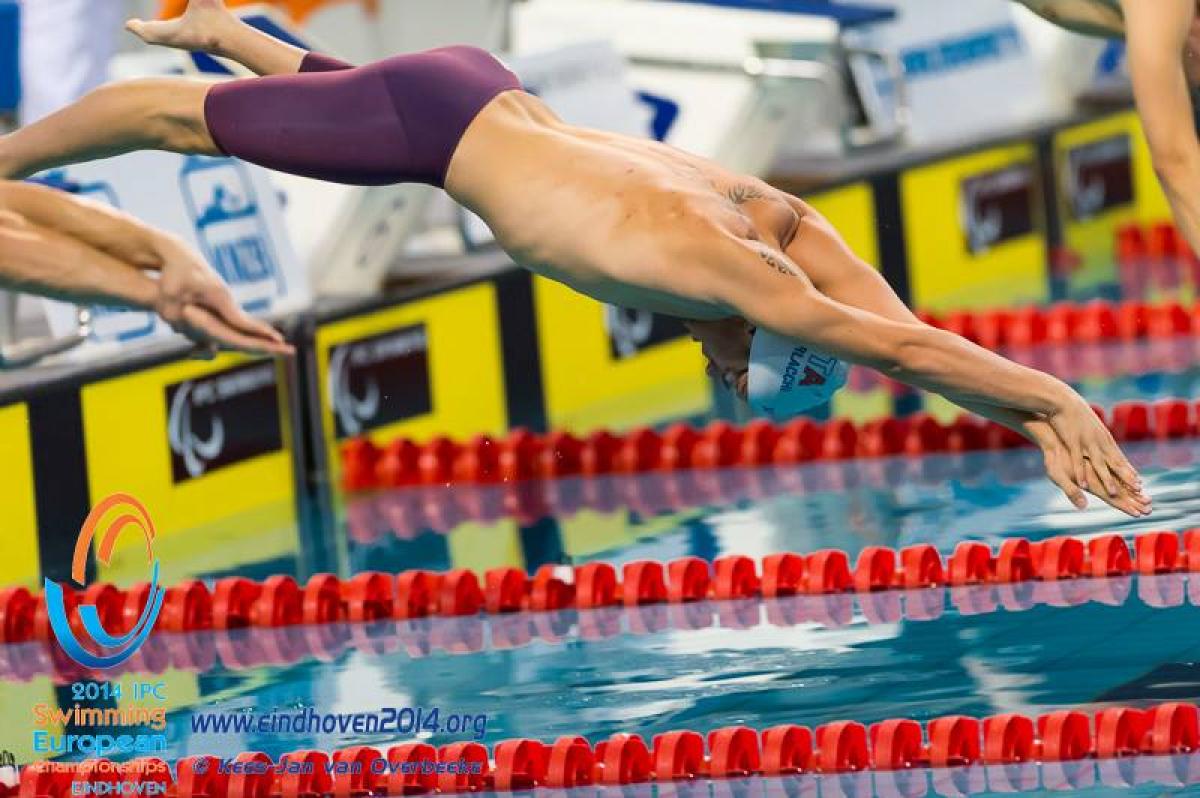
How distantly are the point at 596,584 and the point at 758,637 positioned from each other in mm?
662

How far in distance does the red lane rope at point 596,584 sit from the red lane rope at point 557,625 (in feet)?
0.13

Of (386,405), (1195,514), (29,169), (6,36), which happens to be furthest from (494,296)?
(29,169)

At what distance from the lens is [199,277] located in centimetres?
530

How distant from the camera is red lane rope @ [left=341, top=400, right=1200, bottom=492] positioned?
8656mm

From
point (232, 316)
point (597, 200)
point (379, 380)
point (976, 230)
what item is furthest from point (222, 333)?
point (976, 230)

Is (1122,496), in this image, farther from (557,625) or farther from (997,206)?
(997,206)

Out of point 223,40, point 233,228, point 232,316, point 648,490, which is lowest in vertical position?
point 648,490

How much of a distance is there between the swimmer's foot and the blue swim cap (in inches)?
54.3

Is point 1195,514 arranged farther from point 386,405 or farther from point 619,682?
point 386,405

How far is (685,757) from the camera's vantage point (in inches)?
211

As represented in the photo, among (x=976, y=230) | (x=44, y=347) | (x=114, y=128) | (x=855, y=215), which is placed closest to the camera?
(x=114, y=128)

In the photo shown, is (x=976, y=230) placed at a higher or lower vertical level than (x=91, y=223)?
higher

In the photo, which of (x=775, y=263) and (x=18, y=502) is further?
(x=18, y=502)

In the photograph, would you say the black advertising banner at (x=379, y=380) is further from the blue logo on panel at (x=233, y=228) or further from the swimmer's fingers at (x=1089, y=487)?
the swimmer's fingers at (x=1089, y=487)
